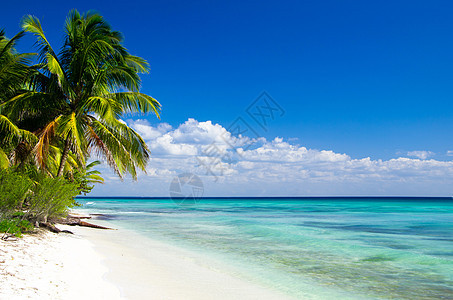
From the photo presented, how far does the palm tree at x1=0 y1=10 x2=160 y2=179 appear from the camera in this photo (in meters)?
10.9

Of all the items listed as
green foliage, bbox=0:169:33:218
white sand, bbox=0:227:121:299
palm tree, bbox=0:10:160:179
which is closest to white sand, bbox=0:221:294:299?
white sand, bbox=0:227:121:299

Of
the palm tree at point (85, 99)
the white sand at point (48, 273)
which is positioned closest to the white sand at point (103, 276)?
the white sand at point (48, 273)

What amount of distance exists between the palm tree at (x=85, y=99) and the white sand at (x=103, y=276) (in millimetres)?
3466

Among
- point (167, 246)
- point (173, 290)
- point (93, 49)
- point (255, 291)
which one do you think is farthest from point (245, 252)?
point (93, 49)

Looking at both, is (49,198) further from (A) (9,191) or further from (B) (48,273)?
(B) (48,273)

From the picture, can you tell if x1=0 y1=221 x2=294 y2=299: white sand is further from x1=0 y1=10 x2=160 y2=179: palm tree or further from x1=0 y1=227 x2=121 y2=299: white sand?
x1=0 y1=10 x2=160 y2=179: palm tree

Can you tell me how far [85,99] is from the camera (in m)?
11.6

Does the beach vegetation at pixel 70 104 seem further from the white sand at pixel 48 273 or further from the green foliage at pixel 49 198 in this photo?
the white sand at pixel 48 273

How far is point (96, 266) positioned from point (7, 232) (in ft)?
7.46

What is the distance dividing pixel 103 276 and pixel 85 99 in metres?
7.25

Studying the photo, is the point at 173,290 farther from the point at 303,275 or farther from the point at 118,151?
the point at 118,151

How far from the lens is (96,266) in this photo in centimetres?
718

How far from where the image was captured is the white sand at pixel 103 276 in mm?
4859

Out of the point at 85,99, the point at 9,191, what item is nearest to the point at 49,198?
the point at 9,191
